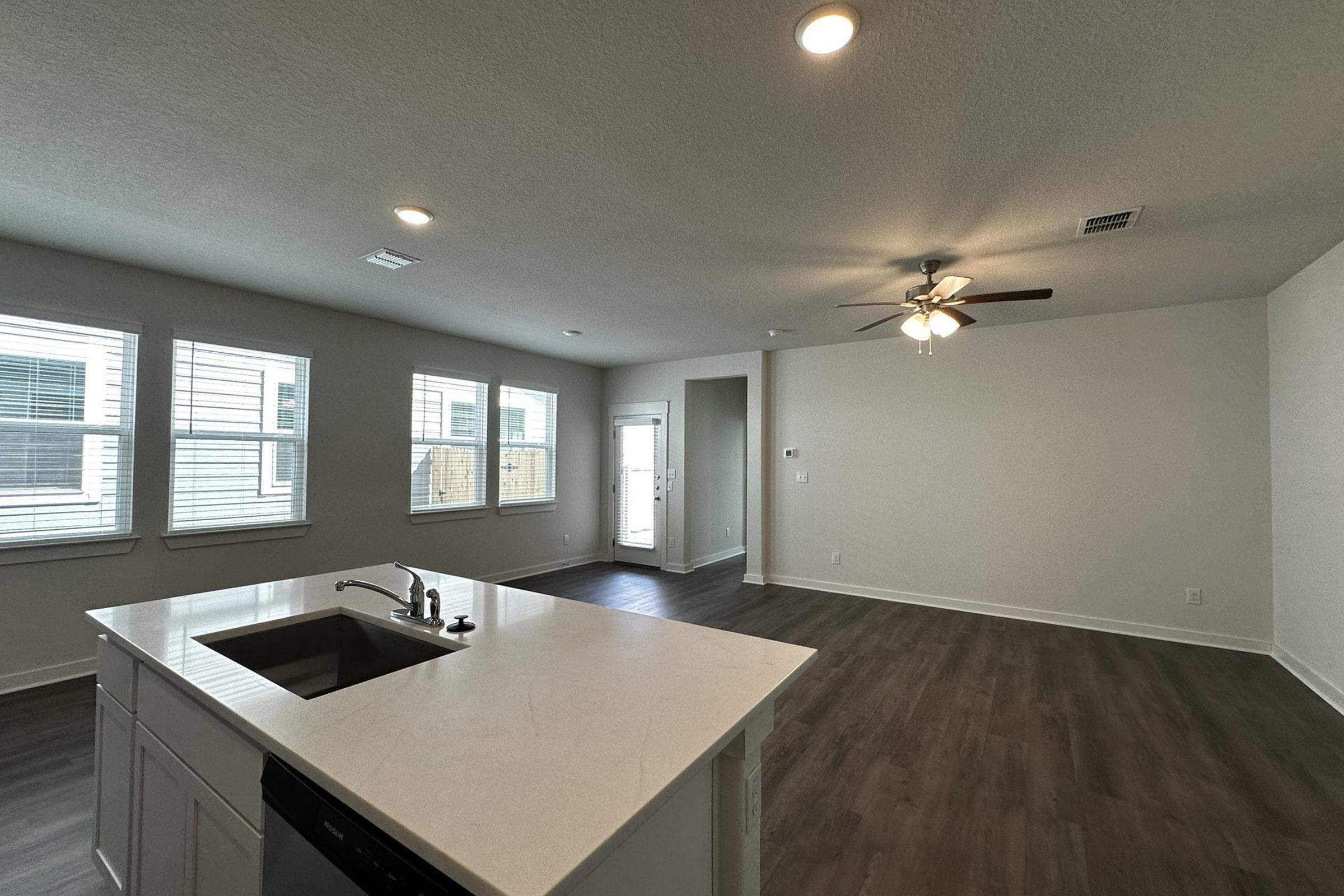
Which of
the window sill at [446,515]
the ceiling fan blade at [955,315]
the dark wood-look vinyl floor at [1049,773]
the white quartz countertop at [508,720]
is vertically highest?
the ceiling fan blade at [955,315]

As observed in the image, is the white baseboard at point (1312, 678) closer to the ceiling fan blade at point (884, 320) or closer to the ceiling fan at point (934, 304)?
the ceiling fan at point (934, 304)

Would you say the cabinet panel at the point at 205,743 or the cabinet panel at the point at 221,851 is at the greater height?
the cabinet panel at the point at 205,743

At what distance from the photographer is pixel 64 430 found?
3227mm

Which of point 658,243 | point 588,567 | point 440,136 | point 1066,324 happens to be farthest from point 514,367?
point 1066,324

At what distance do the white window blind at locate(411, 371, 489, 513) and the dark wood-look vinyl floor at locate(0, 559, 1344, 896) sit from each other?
254cm

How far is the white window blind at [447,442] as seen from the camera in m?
5.14

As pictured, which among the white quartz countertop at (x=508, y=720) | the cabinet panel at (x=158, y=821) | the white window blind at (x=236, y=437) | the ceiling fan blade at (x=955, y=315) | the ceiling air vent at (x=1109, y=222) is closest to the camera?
the white quartz countertop at (x=508, y=720)

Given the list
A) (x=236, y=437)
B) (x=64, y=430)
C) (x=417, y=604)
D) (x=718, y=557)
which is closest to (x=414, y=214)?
(x=417, y=604)

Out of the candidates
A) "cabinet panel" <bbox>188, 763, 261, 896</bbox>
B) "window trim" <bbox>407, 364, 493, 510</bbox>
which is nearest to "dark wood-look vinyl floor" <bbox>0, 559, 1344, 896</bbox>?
"cabinet panel" <bbox>188, 763, 261, 896</bbox>

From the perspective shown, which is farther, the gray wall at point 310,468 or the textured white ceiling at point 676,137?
the gray wall at point 310,468

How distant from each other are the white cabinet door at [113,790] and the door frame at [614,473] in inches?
208

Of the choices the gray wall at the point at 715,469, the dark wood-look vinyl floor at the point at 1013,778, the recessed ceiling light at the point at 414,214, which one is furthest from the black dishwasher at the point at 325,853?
the gray wall at the point at 715,469

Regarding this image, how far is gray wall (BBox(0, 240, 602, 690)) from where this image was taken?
10.5 ft

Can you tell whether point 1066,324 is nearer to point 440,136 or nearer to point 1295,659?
point 1295,659
